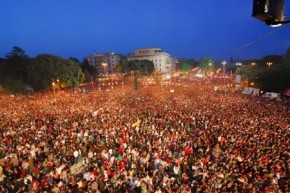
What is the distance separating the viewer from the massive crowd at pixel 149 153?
10.0 meters

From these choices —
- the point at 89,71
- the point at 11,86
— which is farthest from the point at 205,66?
the point at 11,86

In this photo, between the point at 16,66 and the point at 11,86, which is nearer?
the point at 11,86

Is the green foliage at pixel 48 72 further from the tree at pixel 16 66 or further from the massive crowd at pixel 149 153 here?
the massive crowd at pixel 149 153

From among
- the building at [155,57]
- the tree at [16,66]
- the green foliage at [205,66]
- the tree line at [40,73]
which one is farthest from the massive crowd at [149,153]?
the green foliage at [205,66]

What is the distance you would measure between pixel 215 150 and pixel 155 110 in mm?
11368

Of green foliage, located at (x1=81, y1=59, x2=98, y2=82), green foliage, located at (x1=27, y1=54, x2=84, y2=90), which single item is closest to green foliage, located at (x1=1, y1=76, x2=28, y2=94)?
green foliage, located at (x1=27, y1=54, x2=84, y2=90)

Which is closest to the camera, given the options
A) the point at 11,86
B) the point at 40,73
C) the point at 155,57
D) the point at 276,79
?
the point at 276,79

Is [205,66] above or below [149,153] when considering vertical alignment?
below

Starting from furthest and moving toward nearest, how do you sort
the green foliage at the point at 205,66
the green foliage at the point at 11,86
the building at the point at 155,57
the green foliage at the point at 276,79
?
the green foliage at the point at 205,66 < the building at the point at 155,57 < the green foliage at the point at 11,86 < the green foliage at the point at 276,79

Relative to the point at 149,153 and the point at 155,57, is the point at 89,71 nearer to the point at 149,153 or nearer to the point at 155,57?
the point at 155,57

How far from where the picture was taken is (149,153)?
1283cm

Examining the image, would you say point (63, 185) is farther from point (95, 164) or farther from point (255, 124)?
point (255, 124)

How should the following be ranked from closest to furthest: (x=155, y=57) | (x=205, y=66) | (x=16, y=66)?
(x=16, y=66) < (x=155, y=57) < (x=205, y=66)

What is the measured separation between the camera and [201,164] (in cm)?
1119
